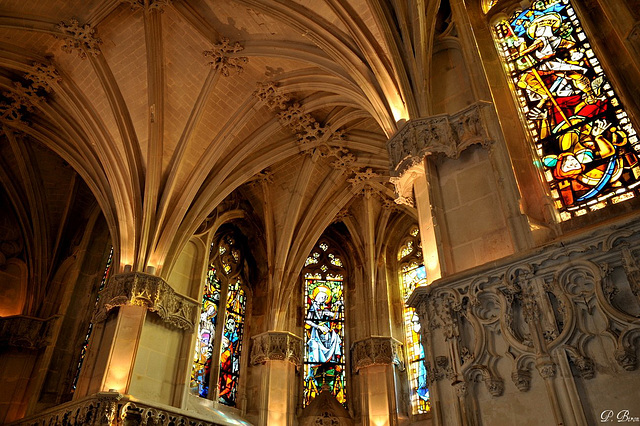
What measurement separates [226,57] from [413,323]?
26.9 feet

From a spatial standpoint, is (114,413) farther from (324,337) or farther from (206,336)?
(324,337)

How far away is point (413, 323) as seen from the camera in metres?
14.0

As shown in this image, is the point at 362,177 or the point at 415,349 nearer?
the point at 415,349

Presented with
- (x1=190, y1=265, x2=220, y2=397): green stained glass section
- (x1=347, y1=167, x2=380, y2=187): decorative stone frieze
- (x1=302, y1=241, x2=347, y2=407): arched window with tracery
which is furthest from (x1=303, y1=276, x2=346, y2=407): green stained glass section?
(x1=347, y1=167, x2=380, y2=187): decorative stone frieze

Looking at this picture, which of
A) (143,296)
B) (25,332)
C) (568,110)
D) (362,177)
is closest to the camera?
(568,110)

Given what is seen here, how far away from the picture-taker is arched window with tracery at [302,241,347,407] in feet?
45.4

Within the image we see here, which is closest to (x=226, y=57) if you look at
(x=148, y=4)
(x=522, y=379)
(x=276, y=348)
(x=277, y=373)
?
(x=148, y=4)

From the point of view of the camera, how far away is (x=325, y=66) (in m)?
10.1

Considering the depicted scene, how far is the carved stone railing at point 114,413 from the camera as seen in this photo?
9180mm

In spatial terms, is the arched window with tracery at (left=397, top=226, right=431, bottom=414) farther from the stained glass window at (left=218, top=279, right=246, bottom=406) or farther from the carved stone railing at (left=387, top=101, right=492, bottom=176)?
the carved stone railing at (left=387, top=101, right=492, bottom=176)

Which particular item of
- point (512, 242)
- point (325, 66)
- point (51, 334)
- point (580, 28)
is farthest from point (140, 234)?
point (580, 28)

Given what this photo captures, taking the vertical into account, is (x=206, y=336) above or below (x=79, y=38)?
below

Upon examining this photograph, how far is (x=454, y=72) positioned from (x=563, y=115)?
5.57 ft

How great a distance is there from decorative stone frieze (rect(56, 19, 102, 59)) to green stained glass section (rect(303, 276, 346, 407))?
8.30 meters
